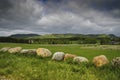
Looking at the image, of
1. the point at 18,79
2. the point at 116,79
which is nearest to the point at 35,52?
the point at 18,79

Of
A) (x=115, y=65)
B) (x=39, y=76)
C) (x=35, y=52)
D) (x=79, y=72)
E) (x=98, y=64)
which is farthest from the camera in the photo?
(x=35, y=52)

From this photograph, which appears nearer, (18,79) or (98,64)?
(18,79)

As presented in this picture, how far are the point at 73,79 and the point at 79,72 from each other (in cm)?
259

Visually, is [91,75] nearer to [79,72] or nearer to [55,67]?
[79,72]

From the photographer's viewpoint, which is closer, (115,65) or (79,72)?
(79,72)

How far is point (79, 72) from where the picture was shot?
1744 centimetres

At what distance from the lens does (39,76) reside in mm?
15773

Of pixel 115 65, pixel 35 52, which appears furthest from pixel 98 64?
pixel 35 52

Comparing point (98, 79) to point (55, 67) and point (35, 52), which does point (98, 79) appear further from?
point (35, 52)

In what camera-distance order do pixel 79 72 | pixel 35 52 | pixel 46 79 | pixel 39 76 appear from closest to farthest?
1. pixel 46 79
2. pixel 39 76
3. pixel 79 72
4. pixel 35 52

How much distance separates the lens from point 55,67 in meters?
19.4

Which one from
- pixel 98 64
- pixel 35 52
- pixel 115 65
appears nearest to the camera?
pixel 115 65

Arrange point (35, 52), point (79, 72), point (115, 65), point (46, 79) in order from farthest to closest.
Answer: point (35, 52)
point (115, 65)
point (79, 72)
point (46, 79)

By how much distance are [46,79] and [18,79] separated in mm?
2472
